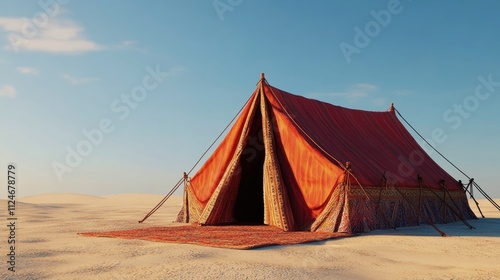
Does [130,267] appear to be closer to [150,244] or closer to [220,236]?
[150,244]

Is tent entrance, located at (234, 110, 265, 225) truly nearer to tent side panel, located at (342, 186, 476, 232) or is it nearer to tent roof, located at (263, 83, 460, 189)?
tent roof, located at (263, 83, 460, 189)

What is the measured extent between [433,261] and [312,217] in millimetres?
4411

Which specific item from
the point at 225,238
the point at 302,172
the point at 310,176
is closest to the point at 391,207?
the point at 310,176

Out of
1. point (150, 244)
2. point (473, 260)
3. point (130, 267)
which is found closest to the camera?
point (130, 267)

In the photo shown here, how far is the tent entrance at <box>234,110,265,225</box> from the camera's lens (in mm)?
13922

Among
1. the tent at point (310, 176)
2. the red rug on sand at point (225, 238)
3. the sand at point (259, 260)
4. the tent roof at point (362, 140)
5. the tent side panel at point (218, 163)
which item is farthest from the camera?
the tent side panel at point (218, 163)

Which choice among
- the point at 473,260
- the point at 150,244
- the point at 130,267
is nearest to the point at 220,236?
the point at 150,244

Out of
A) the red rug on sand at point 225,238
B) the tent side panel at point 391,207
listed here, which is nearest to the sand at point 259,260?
the red rug on sand at point 225,238

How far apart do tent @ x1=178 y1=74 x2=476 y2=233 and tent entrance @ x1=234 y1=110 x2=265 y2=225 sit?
0.03 metres

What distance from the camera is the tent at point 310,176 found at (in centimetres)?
1127

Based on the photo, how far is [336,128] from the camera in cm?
1405

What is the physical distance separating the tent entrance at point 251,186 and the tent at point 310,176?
0.03 meters

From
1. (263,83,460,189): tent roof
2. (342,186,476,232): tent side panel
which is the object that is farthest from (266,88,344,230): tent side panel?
(342,186,476,232): tent side panel

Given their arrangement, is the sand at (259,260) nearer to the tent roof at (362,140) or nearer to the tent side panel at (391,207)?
the tent side panel at (391,207)
